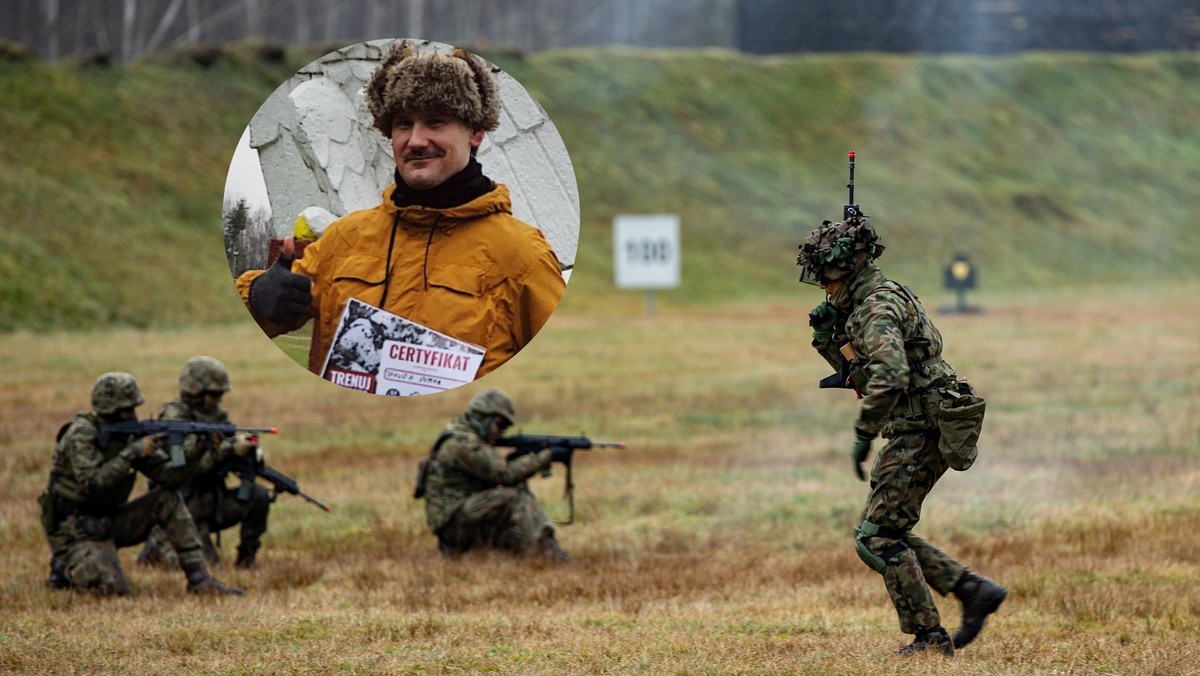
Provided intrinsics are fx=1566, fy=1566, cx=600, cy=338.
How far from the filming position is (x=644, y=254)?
46.2 m

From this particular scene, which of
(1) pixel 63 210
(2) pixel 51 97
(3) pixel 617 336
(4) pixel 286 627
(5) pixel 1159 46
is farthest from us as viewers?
(5) pixel 1159 46

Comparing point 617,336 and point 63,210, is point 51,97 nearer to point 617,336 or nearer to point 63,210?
point 63,210

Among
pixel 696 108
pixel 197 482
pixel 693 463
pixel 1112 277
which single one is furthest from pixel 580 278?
pixel 197 482

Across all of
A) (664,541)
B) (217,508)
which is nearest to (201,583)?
(217,508)

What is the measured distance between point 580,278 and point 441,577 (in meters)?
36.5

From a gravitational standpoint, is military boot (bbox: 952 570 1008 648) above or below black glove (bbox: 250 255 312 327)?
below

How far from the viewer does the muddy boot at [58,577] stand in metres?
10.9

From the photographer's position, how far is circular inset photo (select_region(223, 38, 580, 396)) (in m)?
6.78

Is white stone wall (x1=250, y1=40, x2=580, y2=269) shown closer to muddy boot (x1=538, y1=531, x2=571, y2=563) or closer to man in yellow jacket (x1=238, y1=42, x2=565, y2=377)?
man in yellow jacket (x1=238, y1=42, x2=565, y2=377)

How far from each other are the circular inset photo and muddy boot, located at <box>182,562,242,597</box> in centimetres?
439

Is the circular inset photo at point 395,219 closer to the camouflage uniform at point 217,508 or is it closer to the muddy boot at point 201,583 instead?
the muddy boot at point 201,583

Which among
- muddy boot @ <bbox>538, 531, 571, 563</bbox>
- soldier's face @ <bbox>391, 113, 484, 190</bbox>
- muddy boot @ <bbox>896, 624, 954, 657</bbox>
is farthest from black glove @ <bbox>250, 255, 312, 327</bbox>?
muddy boot @ <bbox>538, 531, 571, 563</bbox>

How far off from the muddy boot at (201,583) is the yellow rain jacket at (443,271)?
176 inches

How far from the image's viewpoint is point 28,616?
9.80m
